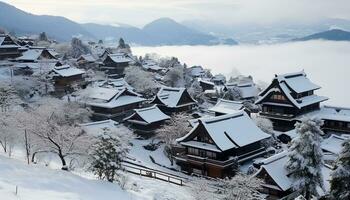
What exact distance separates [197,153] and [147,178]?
6.29m

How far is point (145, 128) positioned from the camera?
4966 centimetres

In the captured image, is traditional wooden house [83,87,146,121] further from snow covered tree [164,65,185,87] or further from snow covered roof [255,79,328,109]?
snow covered tree [164,65,185,87]

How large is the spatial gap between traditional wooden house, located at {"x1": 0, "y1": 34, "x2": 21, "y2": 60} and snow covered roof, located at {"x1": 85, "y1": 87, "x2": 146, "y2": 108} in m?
15.6

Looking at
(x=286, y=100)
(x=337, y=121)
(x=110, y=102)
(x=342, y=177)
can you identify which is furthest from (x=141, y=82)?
(x=342, y=177)

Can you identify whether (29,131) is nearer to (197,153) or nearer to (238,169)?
(197,153)

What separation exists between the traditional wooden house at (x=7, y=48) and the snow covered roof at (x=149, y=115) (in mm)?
25738

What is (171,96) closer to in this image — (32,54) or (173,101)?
(173,101)

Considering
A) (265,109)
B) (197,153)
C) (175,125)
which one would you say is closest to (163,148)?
(175,125)

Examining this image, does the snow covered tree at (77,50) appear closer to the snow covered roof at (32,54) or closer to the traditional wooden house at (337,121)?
the snow covered roof at (32,54)

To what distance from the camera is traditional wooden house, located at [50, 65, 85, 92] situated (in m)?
59.2

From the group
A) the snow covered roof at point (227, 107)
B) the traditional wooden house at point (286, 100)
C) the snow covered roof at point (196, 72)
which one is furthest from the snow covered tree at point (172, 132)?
the snow covered roof at point (196, 72)

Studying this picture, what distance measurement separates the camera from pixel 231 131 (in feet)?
131

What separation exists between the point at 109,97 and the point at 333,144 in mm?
28278

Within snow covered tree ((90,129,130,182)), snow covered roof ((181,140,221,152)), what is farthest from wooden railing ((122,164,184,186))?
snow covered tree ((90,129,130,182))
